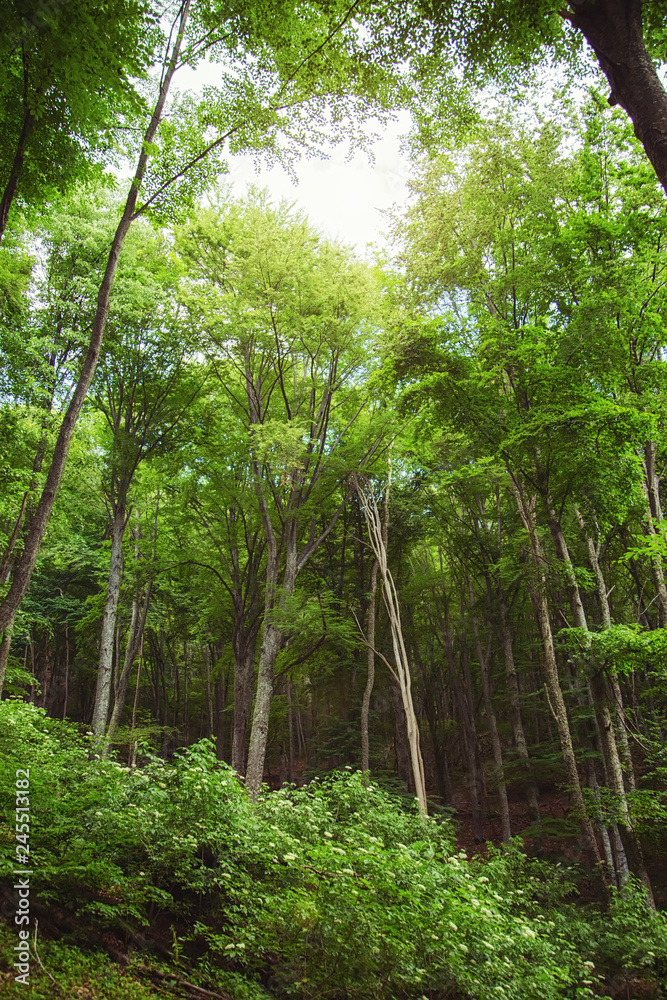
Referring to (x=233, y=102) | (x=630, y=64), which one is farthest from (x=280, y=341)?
(x=630, y=64)

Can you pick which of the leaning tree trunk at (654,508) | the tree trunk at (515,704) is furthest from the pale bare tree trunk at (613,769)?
the tree trunk at (515,704)

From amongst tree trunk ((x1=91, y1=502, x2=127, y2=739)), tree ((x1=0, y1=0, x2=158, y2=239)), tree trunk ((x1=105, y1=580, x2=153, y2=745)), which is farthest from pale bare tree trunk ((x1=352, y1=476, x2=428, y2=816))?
tree ((x1=0, y1=0, x2=158, y2=239))

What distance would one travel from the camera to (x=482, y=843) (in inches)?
577

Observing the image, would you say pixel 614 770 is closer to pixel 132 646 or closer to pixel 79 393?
pixel 79 393

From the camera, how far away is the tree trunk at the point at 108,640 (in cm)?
1018

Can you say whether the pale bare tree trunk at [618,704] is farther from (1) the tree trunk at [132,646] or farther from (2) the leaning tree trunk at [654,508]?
(1) the tree trunk at [132,646]

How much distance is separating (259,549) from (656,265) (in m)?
10.4

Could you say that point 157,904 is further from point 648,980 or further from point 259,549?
point 259,549

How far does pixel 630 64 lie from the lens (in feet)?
9.64

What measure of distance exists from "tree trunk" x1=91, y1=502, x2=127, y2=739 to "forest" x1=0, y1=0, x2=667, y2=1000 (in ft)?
0.36

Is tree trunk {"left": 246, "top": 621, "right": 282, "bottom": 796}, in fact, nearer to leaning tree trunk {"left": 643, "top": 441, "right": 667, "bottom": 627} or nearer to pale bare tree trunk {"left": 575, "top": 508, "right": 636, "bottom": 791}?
pale bare tree trunk {"left": 575, "top": 508, "right": 636, "bottom": 791}

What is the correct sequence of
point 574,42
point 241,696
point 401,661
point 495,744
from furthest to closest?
point 495,744 < point 241,696 < point 401,661 < point 574,42

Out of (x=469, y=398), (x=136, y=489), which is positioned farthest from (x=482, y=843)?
(x=136, y=489)

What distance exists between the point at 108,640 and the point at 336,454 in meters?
6.23
